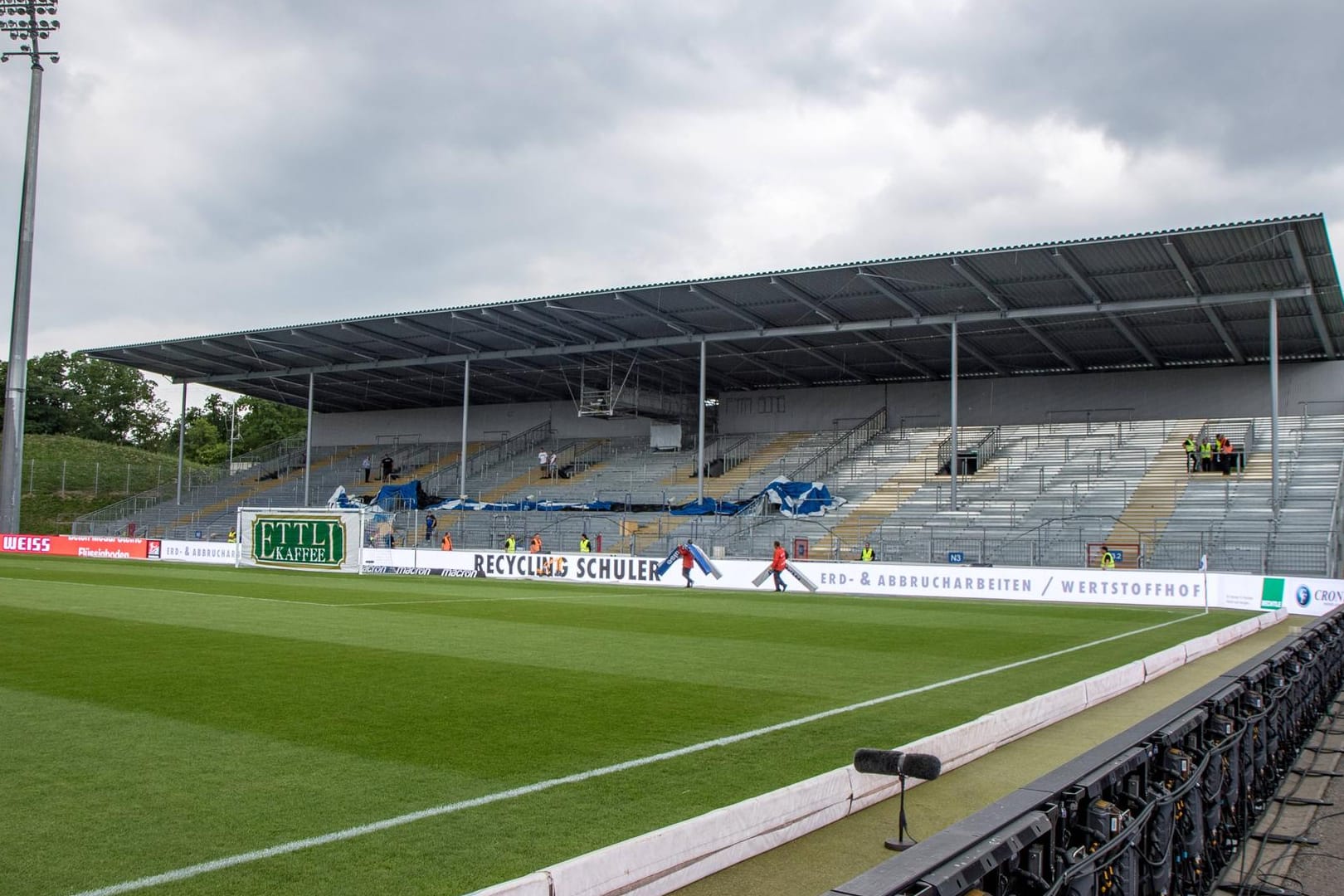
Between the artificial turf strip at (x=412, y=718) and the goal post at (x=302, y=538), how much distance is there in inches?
542

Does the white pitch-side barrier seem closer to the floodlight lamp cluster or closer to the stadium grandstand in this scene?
the stadium grandstand

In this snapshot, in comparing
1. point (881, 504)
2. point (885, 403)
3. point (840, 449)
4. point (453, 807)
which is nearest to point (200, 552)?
point (881, 504)

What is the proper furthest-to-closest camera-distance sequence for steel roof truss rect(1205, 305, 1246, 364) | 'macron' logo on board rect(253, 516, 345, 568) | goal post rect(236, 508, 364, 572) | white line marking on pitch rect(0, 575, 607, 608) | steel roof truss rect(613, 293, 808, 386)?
steel roof truss rect(613, 293, 808, 386), 'macron' logo on board rect(253, 516, 345, 568), goal post rect(236, 508, 364, 572), steel roof truss rect(1205, 305, 1246, 364), white line marking on pitch rect(0, 575, 607, 608)

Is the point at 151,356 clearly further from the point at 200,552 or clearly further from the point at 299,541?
the point at 299,541

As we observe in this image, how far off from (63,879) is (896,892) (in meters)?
4.08

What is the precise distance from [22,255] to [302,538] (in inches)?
752

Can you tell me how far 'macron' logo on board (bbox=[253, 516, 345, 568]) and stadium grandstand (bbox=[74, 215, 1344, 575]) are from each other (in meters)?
5.88

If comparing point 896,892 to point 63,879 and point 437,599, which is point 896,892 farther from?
point 437,599

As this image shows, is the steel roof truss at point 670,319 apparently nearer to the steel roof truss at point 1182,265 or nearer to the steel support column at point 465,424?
the steel support column at point 465,424

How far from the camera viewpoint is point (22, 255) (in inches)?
1719

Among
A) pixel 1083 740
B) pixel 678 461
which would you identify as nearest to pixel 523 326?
pixel 678 461

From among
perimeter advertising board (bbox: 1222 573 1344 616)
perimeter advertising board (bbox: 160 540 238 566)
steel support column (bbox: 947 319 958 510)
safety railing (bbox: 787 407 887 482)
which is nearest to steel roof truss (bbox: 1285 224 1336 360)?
perimeter advertising board (bbox: 1222 573 1344 616)

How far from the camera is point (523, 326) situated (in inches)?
1598

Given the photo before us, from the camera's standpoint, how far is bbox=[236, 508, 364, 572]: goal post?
35.0m
